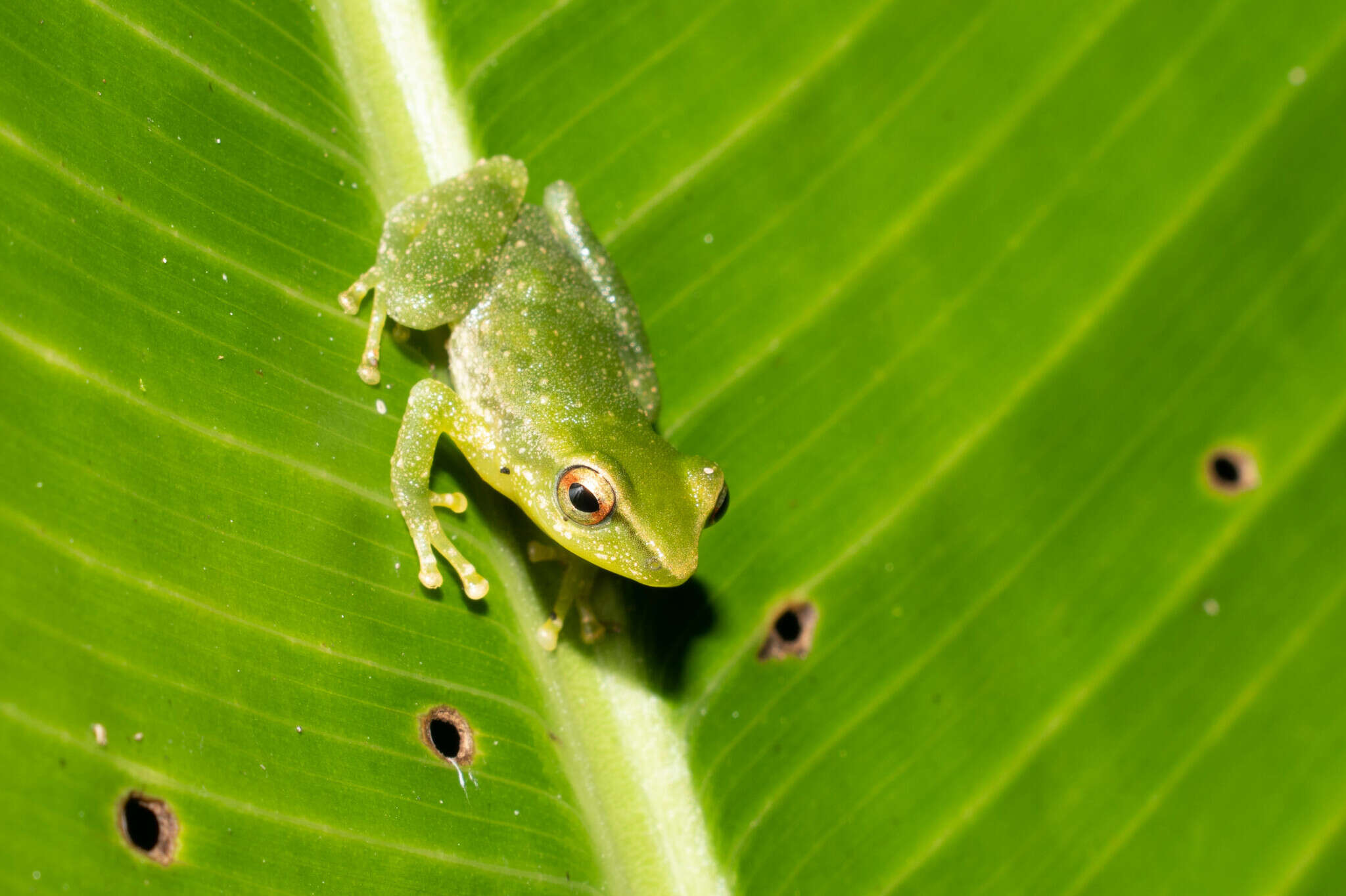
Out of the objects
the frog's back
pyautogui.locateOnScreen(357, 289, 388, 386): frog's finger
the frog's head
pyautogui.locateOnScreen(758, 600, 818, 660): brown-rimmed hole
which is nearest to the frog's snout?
the frog's head

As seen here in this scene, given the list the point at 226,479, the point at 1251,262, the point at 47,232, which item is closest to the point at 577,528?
the point at 226,479

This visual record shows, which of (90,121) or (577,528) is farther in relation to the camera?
(577,528)

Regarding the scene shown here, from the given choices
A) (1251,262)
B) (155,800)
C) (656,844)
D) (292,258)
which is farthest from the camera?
(1251,262)

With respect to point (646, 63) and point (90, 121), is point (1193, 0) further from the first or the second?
point (90, 121)

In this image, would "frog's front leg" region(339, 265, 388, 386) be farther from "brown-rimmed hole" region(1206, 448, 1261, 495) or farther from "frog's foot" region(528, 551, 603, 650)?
"brown-rimmed hole" region(1206, 448, 1261, 495)

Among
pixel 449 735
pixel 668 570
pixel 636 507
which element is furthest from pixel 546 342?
pixel 449 735

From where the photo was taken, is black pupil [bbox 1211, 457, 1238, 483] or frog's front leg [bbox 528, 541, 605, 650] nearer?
frog's front leg [bbox 528, 541, 605, 650]
